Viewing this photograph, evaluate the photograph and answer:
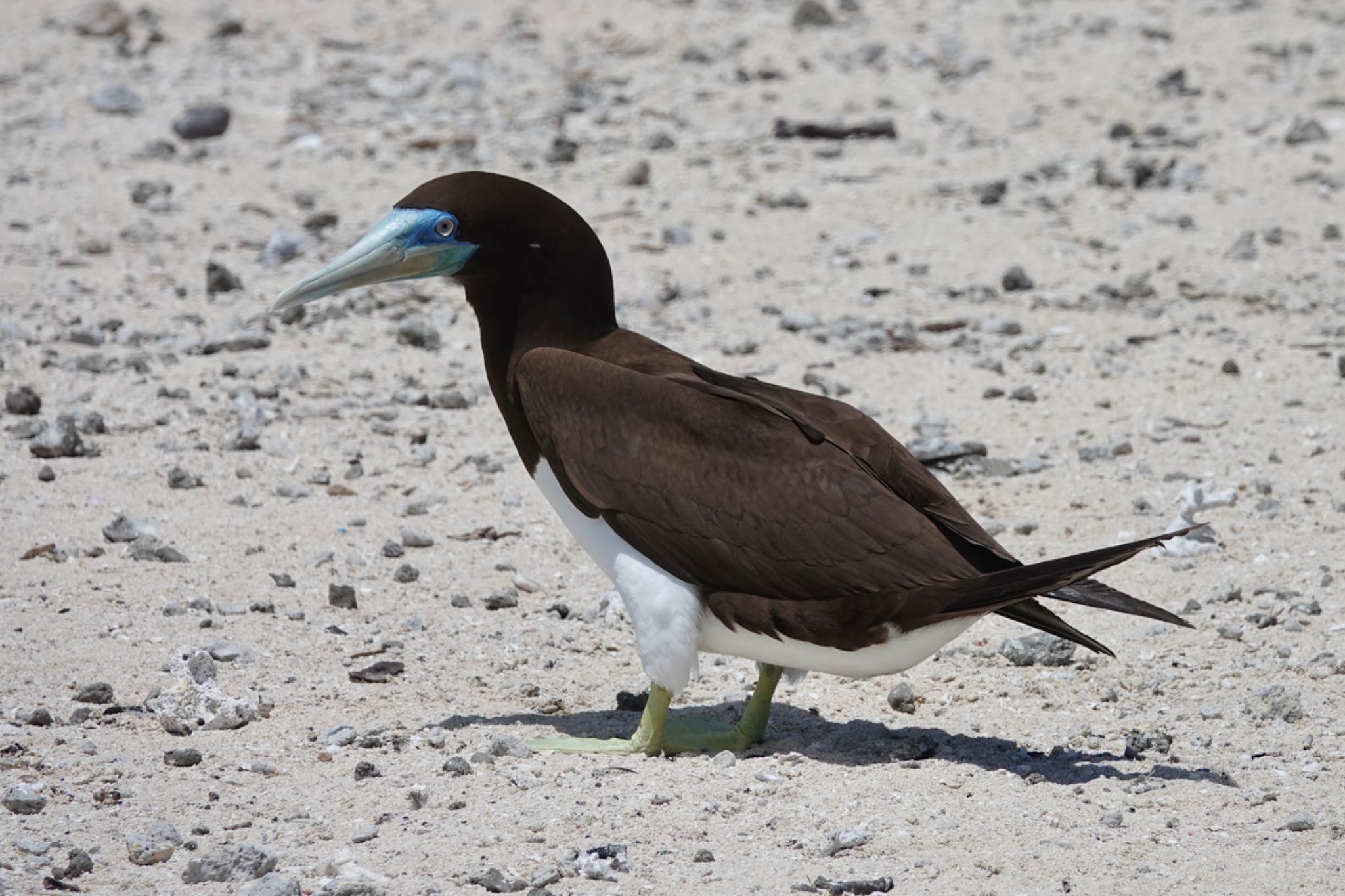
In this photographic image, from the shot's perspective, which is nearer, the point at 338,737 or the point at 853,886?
the point at 853,886

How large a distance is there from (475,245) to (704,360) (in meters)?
3.85

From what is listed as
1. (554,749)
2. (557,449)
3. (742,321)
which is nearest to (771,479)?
(557,449)

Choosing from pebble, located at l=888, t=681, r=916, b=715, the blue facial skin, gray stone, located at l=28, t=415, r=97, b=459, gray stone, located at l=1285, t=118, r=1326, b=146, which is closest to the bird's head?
the blue facial skin

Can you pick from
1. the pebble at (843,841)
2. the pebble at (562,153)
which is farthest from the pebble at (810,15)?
the pebble at (843,841)

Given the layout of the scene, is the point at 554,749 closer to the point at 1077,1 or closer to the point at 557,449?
the point at 557,449

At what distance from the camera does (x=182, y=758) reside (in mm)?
5449

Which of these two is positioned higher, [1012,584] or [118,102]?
[118,102]

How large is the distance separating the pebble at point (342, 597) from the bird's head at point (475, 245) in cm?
130

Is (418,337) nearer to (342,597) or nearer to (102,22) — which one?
(342,597)

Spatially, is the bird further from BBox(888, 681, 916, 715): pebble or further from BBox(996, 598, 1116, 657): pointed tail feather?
BBox(888, 681, 916, 715): pebble

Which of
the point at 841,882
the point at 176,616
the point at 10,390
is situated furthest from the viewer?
the point at 10,390

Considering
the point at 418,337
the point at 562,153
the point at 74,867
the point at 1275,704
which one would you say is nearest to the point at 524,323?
the point at 74,867

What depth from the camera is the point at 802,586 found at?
5559 millimetres

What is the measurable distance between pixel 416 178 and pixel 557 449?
721 centimetres
